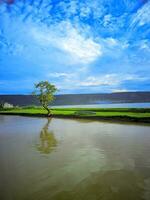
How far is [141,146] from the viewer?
14.7 metres

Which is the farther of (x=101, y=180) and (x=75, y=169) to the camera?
(x=75, y=169)

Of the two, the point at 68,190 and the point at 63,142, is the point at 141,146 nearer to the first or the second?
the point at 63,142

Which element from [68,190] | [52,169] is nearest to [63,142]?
[52,169]

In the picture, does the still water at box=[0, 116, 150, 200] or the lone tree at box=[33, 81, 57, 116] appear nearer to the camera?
A: the still water at box=[0, 116, 150, 200]

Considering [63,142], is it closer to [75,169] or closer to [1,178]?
[75,169]

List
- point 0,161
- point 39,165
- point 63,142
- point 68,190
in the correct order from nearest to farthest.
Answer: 1. point 68,190
2. point 39,165
3. point 0,161
4. point 63,142

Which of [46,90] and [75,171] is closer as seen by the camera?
[75,171]

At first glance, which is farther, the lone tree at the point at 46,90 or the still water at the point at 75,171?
the lone tree at the point at 46,90

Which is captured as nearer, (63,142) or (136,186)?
(136,186)

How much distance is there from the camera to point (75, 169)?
33.5 feet

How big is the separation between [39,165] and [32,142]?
6.10 m

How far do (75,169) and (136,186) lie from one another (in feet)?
9.39

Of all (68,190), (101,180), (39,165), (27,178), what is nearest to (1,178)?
(27,178)

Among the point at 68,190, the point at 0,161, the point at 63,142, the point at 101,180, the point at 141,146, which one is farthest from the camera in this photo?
the point at 63,142
